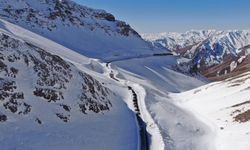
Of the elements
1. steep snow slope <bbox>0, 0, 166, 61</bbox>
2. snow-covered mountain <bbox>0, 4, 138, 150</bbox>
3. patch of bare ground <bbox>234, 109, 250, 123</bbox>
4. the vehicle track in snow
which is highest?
steep snow slope <bbox>0, 0, 166, 61</bbox>

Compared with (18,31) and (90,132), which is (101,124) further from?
(18,31)

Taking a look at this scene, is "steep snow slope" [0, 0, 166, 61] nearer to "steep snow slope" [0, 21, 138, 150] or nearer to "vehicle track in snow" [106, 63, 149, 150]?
"vehicle track in snow" [106, 63, 149, 150]

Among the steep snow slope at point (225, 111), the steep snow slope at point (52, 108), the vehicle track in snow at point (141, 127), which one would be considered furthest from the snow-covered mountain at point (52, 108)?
the steep snow slope at point (225, 111)

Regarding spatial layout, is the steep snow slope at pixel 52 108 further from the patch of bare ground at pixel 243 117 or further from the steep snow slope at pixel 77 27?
the steep snow slope at pixel 77 27

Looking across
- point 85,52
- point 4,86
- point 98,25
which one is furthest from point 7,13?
point 4,86

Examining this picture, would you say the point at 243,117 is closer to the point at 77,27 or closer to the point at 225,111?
the point at 225,111

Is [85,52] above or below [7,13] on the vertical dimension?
below

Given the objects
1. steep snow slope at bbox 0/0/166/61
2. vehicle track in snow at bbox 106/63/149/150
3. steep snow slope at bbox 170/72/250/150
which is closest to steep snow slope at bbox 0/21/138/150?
vehicle track in snow at bbox 106/63/149/150

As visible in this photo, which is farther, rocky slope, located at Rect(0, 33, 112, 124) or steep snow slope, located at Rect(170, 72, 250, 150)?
steep snow slope, located at Rect(170, 72, 250, 150)
